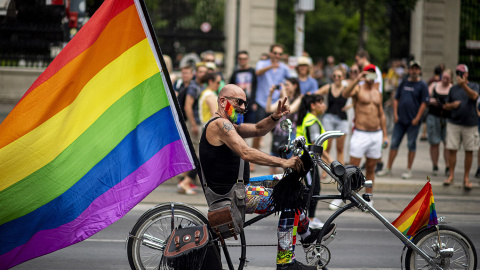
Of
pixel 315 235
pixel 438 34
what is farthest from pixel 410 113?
pixel 438 34

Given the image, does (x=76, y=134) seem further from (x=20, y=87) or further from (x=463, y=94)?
(x=20, y=87)

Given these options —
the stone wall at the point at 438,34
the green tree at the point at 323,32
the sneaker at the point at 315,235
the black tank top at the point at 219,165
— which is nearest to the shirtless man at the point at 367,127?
the sneaker at the point at 315,235

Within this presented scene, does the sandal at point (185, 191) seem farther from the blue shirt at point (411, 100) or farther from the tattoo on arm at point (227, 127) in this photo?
the tattoo on arm at point (227, 127)

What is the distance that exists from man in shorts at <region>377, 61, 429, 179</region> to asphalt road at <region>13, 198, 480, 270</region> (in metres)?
3.15

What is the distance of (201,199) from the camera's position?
10.2m

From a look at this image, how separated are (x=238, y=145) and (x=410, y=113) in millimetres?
7828

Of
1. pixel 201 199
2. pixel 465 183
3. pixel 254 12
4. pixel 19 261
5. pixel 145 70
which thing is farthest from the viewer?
pixel 254 12

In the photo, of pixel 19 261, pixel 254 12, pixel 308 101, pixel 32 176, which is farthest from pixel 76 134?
pixel 254 12

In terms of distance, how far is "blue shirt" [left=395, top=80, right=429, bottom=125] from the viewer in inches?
484

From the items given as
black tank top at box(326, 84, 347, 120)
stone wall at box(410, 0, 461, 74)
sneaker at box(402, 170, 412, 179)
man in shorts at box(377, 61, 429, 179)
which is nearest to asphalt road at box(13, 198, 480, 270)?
sneaker at box(402, 170, 412, 179)

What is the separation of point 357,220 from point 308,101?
1859 millimetres

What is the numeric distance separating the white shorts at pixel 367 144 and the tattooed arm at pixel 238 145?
199 inches

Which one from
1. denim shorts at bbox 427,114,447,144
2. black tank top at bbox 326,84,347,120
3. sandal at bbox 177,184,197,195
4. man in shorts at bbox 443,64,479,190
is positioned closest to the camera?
sandal at bbox 177,184,197,195

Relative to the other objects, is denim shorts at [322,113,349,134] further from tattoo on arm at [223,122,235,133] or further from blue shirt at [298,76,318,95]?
tattoo on arm at [223,122,235,133]
